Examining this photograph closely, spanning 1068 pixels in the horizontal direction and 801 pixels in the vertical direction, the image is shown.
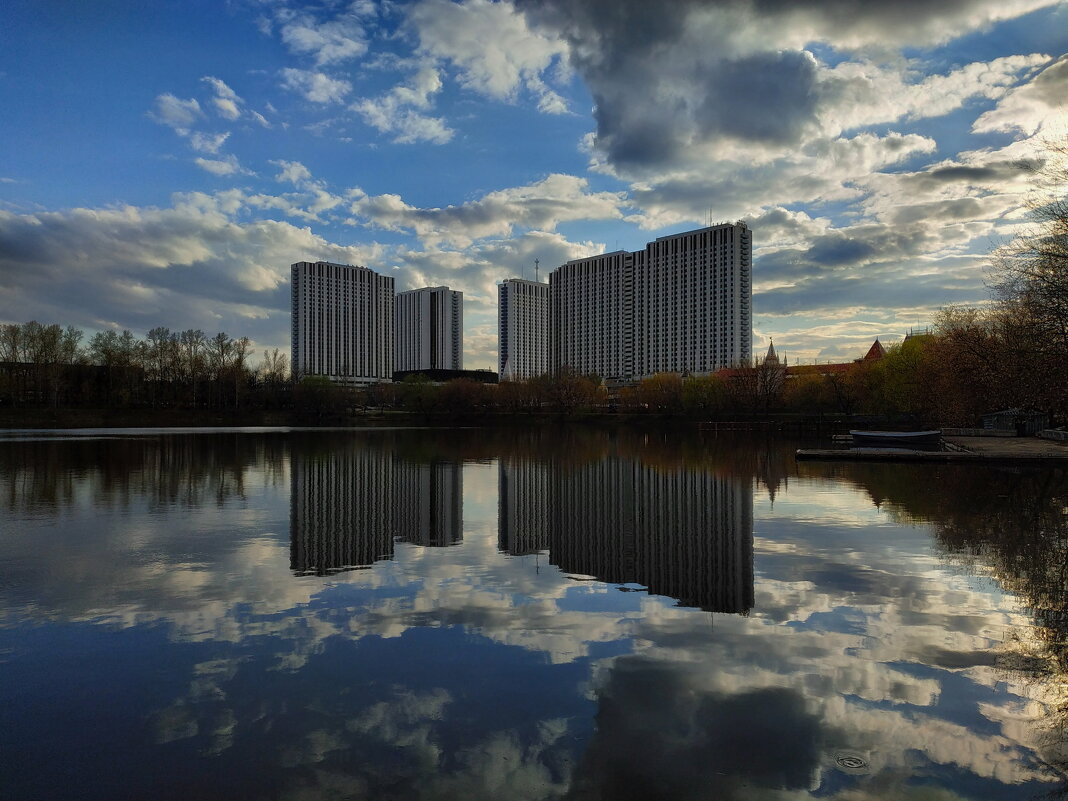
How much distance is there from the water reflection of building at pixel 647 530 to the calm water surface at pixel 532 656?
11cm

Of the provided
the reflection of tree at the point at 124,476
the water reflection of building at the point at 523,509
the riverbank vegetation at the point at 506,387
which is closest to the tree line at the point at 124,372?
the riverbank vegetation at the point at 506,387

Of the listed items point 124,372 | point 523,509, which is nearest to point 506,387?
point 124,372

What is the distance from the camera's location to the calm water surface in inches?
203

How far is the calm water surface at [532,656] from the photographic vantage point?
514 centimetres

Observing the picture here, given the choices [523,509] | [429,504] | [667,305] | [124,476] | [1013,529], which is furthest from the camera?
[667,305]

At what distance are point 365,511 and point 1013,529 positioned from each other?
15.1 metres

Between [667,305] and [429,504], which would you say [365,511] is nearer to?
[429,504]

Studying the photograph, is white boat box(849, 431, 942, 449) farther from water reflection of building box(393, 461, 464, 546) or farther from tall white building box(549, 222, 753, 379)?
tall white building box(549, 222, 753, 379)

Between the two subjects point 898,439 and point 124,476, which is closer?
point 124,476

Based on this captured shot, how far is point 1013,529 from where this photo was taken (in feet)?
49.1

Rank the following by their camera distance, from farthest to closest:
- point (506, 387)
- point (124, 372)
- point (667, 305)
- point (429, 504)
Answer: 1. point (667, 305)
2. point (506, 387)
3. point (124, 372)
4. point (429, 504)

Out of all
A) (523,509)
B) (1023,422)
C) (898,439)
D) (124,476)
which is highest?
(1023,422)

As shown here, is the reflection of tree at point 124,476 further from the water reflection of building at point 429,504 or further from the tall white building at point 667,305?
the tall white building at point 667,305

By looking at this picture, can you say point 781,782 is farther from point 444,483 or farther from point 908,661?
point 444,483
